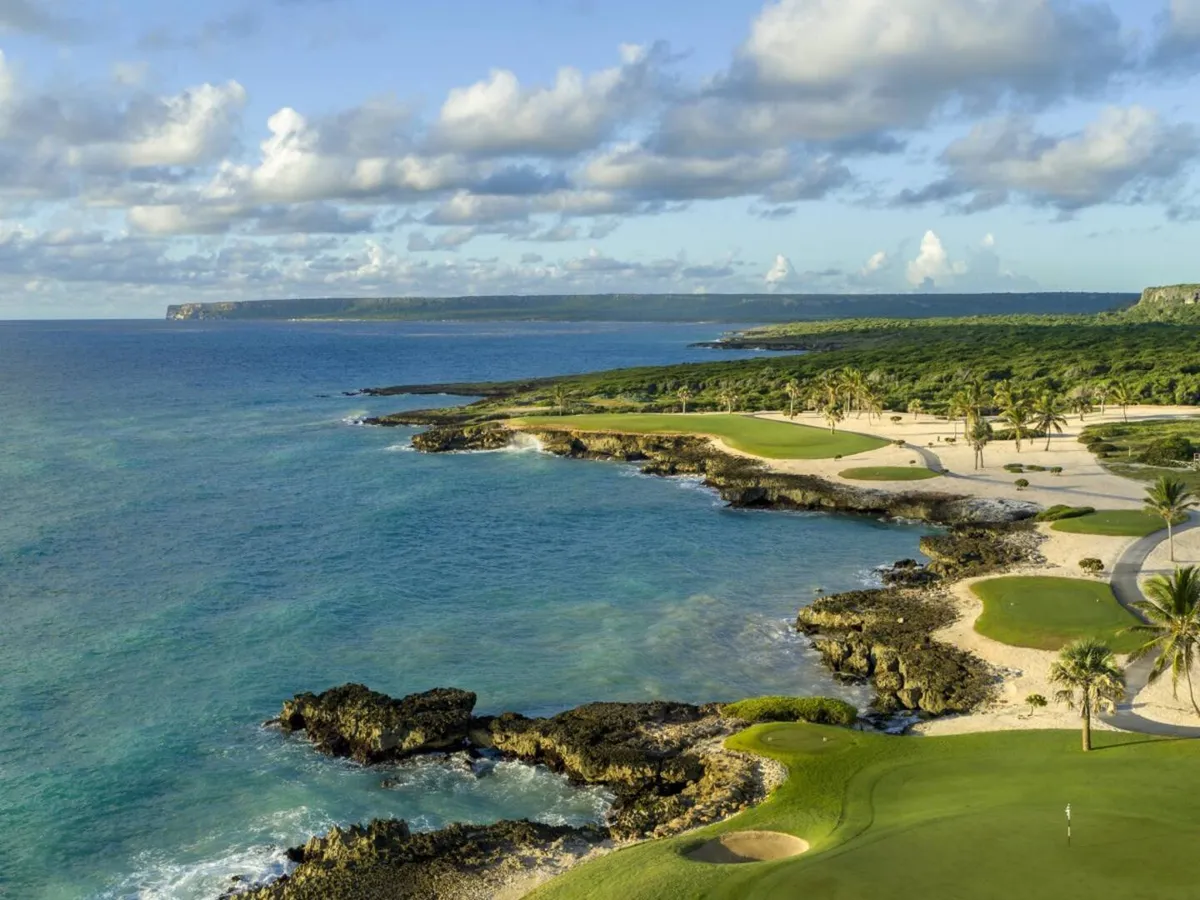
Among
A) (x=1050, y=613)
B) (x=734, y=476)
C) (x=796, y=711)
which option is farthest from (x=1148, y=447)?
(x=796, y=711)

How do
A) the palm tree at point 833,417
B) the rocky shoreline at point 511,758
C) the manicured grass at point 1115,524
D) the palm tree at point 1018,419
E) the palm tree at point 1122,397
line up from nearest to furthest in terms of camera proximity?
the rocky shoreline at point 511,758 < the manicured grass at point 1115,524 < the palm tree at point 1018,419 < the palm tree at point 833,417 < the palm tree at point 1122,397

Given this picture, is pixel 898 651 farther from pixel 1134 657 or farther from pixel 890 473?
pixel 890 473

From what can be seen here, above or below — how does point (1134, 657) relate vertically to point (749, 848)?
above

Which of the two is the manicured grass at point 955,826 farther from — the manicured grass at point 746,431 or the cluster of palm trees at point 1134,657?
the manicured grass at point 746,431

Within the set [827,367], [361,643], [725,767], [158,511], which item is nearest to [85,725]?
[361,643]

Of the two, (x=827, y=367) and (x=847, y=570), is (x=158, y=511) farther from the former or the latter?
(x=827, y=367)

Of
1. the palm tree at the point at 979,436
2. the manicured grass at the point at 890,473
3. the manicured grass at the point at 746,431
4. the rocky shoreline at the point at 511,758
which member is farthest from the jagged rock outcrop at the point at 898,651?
the manicured grass at the point at 746,431
